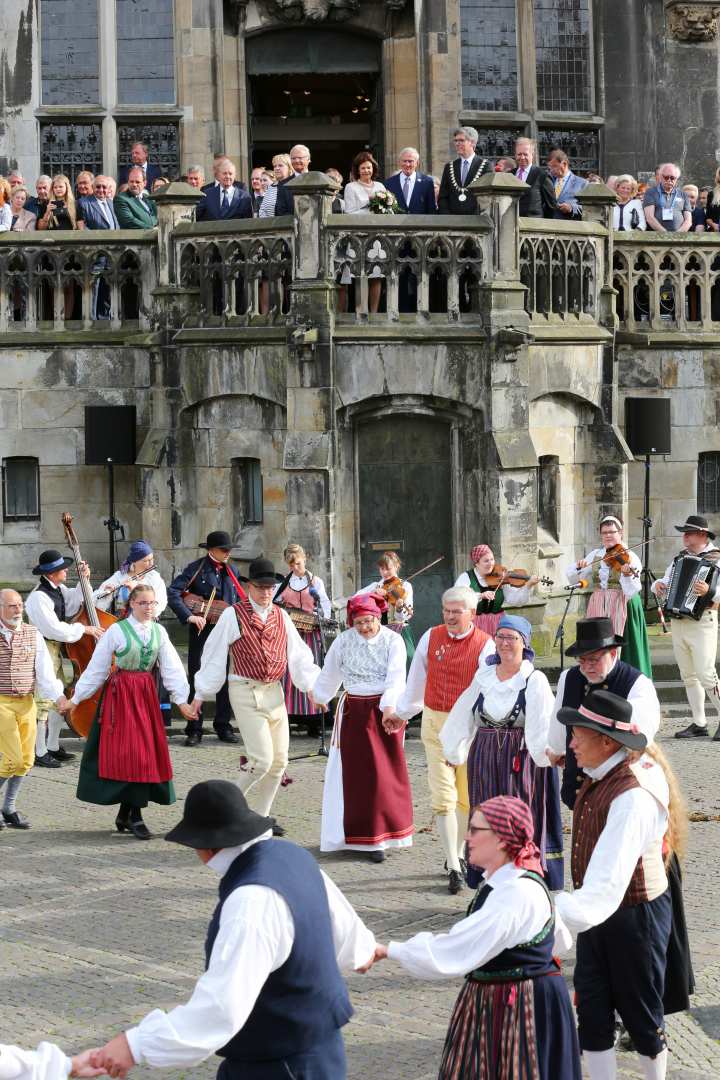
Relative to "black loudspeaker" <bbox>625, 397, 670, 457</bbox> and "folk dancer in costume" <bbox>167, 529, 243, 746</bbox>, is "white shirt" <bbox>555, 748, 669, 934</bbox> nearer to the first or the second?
"folk dancer in costume" <bbox>167, 529, 243, 746</bbox>

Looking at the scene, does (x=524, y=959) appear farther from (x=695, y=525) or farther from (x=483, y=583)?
(x=695, y=525)

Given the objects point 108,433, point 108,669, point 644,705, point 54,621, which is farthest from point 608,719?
point 108,433

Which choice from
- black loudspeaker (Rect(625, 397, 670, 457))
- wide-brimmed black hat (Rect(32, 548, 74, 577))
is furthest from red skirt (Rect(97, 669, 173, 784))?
black loudspeaker (Rect(625, 397, 670, 457))

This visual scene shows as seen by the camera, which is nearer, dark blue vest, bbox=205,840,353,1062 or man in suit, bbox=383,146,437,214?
dark blue vest, bbox=205,840,353,1062

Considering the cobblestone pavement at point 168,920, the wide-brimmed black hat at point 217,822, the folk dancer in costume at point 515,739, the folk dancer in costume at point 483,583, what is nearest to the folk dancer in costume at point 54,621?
the cobblestone pavement at point 168,920

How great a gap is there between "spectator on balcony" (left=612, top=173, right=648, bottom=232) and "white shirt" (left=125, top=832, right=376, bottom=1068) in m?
15.8

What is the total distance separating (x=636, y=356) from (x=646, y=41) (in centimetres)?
463

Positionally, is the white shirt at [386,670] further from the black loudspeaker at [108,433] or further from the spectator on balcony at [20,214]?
the spectator on balcony at [20,214]

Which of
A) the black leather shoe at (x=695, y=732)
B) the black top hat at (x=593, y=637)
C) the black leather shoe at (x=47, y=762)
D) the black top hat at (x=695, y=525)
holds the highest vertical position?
the black top hat at (x=695, y=525)

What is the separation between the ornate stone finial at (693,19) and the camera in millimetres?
23469

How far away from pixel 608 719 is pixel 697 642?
8.77 m

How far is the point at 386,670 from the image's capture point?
12938mm

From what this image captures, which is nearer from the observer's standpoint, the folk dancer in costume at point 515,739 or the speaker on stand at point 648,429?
the folk dancer in costume at point 515,739

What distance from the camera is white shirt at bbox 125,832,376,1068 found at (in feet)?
20.4
